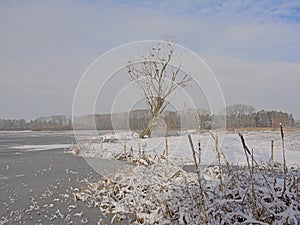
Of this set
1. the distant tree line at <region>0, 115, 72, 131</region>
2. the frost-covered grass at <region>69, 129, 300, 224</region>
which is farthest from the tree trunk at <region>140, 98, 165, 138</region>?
the distant tree line at <region>0, 115, 72, 131</region>

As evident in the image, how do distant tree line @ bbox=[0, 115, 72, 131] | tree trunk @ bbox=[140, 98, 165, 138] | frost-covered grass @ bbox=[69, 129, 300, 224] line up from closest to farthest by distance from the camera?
frost-covered grass @ bbox=[69, 129, 300, 224]
tree trunk @ bbox=[140, 98, 165, 138]
distant tree line @ bbox=[0, 115, 72, 131]

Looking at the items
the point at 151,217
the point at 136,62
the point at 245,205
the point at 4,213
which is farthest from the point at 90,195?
the point at 136,62

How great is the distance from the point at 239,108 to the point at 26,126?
74348mm

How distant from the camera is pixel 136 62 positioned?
18.2m

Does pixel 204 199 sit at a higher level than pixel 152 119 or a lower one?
lower

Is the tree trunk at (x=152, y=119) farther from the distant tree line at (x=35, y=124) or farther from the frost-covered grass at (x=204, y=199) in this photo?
the distant tree line at (x=35, y=124)

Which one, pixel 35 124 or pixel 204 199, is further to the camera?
pixel 35 124

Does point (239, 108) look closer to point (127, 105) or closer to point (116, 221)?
point (127, 105)

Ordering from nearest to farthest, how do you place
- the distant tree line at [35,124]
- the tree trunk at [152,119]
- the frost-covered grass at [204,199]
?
the frost-covered grass at [204,199] → the tree trunk at [152,119] → the distant tree line at [35,124]

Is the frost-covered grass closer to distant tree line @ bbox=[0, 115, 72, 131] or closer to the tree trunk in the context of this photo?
the tree trunk

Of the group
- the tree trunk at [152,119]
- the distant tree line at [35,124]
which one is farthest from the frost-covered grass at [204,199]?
the distant tree line at [35,124]

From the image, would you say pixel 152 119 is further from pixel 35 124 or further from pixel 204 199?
pixel 35 124

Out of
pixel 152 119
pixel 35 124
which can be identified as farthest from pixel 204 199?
pixel 35 124

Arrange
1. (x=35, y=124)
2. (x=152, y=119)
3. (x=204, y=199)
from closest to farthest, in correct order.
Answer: (x=204, y=199) < (x=152, y=119) < (x=35, y=124)
